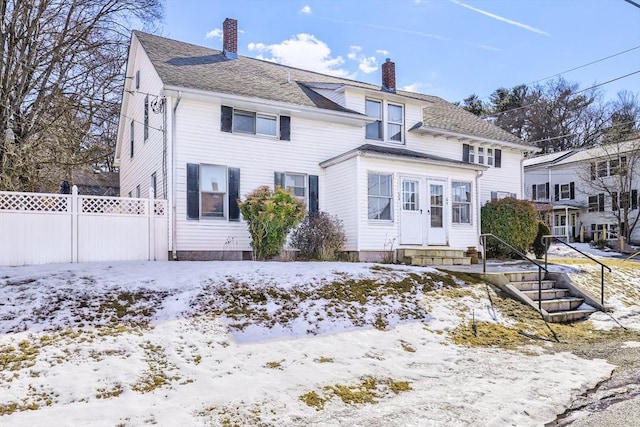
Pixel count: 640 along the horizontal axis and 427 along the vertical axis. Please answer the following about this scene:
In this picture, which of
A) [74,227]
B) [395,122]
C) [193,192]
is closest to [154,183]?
[193,192]

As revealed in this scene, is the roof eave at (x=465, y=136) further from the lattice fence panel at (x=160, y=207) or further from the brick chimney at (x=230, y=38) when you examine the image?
the lattice fence panel at (x=160, y=207)

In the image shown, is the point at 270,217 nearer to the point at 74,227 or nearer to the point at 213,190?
the point at 213,190

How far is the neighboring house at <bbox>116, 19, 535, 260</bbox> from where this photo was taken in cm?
1306

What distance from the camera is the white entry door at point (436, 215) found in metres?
15.2

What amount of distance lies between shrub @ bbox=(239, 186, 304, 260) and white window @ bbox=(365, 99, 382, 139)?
5715mm

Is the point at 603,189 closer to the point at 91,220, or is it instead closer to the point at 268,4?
the point at 268,4

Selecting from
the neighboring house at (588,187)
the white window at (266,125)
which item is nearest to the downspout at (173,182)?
the white window at (266,125)

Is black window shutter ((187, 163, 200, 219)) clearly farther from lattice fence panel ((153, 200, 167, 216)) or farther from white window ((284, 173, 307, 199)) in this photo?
white window ((284, 173, 307, 199))

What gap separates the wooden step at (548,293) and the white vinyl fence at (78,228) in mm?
8291

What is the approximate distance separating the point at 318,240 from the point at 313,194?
214 cm

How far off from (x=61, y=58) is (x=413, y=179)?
12346 millimetres

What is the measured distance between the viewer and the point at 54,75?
1702 cm

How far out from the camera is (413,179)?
15.0 meters

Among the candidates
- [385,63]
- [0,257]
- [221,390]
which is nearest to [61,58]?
[0,257]
